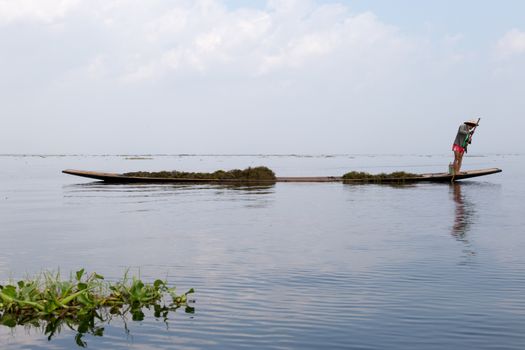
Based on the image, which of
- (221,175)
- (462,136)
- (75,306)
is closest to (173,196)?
(221,175)

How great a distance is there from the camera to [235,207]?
76.9ft

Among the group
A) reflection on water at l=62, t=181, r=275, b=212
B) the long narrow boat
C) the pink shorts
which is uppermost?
the pink shorts

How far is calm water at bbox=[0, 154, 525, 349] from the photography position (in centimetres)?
701

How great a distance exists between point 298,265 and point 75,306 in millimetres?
4822

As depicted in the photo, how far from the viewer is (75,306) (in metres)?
7.80

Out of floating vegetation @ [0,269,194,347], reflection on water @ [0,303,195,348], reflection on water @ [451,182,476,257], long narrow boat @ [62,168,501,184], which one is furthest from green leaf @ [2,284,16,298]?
long narrow boat @ [62,168,501,184]

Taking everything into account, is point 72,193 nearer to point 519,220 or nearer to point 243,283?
point 519,220

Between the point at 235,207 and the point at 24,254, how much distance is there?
11.2 meters

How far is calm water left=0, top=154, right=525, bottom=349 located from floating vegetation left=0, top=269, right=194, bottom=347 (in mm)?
231

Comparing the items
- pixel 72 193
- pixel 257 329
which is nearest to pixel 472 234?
pixel 257 329

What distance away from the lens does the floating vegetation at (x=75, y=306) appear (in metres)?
7.51

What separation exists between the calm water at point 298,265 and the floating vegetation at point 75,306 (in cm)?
23

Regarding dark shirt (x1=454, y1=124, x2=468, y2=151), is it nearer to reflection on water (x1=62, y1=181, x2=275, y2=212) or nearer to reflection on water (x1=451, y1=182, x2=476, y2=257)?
reflection on water (x1=451, y1=182, x2=476, y2=257)

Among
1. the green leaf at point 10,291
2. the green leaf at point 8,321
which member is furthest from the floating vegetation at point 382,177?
the green leaf at point 8,321
